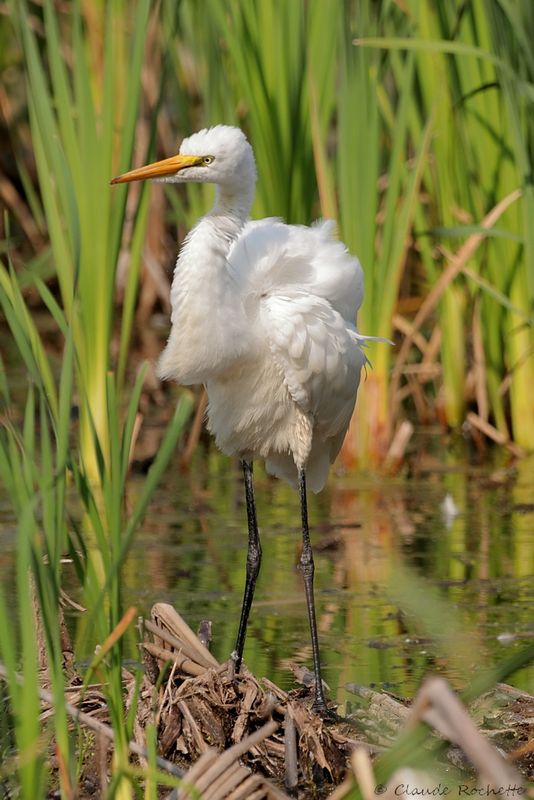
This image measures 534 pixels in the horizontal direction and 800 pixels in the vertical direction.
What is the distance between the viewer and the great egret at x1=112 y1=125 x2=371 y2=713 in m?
3.85

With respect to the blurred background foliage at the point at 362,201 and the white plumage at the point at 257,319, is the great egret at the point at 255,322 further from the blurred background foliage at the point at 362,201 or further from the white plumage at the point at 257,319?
the blurred background foliage at the point at 362,201

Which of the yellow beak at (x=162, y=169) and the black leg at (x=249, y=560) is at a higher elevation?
the yellow beak at (x=162, y=169)

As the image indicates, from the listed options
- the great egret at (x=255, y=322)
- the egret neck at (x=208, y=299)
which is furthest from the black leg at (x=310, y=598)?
the egret neck at (x=208, y=299)

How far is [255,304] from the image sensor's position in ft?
13.2

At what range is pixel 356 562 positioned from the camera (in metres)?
5.39

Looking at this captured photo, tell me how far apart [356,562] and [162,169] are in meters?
2.07

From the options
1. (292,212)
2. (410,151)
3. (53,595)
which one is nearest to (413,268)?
(410,151)

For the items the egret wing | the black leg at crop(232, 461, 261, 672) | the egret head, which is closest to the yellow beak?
the egret head

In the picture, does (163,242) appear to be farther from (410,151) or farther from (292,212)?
(292,212)

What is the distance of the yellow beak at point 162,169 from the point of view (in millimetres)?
3824

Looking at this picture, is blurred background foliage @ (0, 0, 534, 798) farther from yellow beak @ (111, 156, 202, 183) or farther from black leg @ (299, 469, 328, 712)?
yellow beak @ (111, 156, 202, 183)

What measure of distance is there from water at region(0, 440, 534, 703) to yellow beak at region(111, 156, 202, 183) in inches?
51.5

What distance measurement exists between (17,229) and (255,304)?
22.4 feet

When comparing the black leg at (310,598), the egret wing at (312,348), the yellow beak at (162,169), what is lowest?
the black leg at (310,598)
